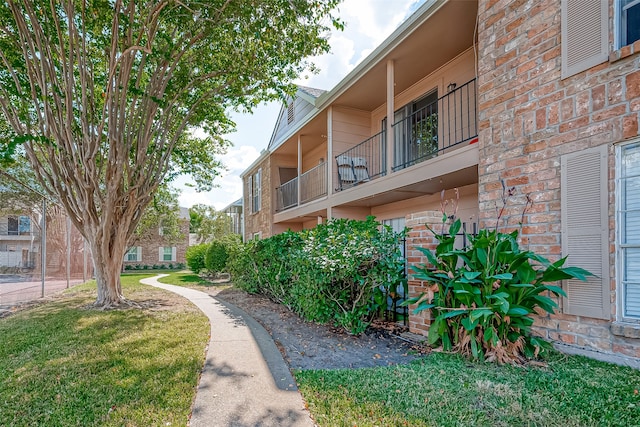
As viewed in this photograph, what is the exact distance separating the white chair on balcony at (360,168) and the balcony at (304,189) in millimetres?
1017

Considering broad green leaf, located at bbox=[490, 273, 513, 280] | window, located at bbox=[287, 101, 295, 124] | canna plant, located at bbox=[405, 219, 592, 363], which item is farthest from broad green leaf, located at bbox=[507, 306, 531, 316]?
window, located at bbox=[287, 101, 295, 124]

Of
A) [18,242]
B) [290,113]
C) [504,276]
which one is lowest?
[18,242]


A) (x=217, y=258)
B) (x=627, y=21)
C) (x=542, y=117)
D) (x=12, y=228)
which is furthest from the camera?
(x=12, y=228)

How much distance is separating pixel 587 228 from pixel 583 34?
7.04 feet

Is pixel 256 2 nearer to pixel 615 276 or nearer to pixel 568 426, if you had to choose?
pixel 615 276

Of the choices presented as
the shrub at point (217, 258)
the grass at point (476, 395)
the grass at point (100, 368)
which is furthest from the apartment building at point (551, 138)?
the shrub at point (217, 258)

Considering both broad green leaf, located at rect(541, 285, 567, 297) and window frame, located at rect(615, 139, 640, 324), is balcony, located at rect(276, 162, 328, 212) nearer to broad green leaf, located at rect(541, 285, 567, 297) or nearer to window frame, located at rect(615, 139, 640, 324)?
broad green leaf, located at rect(541, 285, 567, 297)

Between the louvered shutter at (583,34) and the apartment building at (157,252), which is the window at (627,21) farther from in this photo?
the apartment building at (157,252)

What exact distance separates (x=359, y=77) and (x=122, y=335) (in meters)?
6.73

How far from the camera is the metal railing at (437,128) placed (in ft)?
23.5

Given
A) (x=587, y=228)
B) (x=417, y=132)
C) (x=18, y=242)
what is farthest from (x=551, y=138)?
(x=18, y=242)

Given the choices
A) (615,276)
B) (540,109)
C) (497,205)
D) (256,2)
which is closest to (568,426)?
(615,276)

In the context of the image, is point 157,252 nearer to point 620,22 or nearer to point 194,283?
point 194,283

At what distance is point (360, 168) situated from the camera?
31.9 ft
